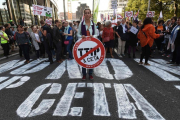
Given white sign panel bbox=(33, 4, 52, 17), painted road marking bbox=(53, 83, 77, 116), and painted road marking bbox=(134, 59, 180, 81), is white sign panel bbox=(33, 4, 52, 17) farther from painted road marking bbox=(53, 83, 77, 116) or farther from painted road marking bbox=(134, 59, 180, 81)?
painted road marking bbox=(134, 59, 180, 81)

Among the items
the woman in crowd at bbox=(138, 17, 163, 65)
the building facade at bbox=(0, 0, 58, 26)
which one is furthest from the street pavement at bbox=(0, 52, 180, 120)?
the building facade at bbox=(0, 0, 58, 26)

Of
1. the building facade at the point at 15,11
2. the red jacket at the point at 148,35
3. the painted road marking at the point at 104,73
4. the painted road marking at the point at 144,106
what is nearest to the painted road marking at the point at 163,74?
the red jacket at the point at 148,35

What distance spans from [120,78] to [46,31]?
4098 millimetres

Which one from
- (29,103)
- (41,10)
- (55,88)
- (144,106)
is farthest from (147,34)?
(41,10)

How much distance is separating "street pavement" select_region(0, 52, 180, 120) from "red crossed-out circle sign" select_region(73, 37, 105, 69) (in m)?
0.63

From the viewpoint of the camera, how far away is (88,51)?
3678 millimetres

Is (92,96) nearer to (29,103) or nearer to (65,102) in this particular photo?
(65,102)

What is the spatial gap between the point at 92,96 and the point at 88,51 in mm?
1219

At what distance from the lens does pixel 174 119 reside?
2273 mm

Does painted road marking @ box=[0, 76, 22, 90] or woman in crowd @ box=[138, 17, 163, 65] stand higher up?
woman in crowd @ box=[138, 17, 163, 65]

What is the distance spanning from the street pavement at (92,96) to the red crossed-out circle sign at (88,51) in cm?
63

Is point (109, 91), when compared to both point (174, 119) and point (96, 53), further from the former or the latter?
point (174, 119)

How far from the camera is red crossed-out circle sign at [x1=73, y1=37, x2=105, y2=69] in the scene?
362cm

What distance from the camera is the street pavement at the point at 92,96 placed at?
242 centimetres
